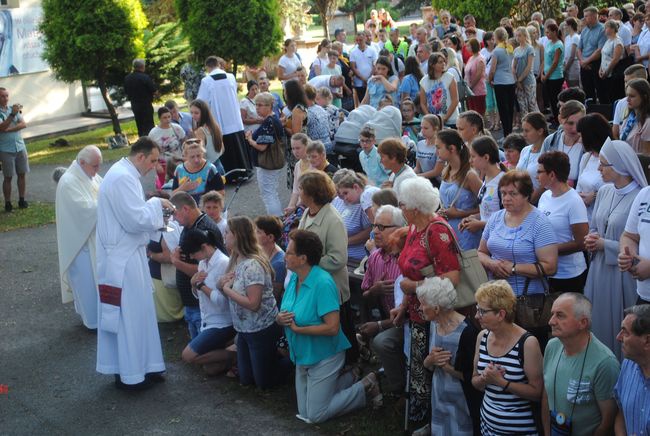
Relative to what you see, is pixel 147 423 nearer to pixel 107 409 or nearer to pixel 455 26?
pixel 107 409

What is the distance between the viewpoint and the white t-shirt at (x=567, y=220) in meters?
6.23

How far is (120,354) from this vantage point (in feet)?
24.2

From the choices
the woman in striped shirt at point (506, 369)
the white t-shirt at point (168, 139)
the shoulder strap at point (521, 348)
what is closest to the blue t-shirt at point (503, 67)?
the white t-shirt at point (168, 139)

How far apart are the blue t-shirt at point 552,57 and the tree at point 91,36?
9.65 m

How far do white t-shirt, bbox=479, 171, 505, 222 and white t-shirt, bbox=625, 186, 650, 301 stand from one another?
1.57 meters

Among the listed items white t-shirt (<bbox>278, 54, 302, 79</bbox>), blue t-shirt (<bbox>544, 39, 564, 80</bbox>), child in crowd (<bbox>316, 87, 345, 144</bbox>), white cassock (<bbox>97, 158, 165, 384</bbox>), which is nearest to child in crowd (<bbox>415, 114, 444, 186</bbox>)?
child in crowd (<bbox>316, 87, 345, 144</bbox>)

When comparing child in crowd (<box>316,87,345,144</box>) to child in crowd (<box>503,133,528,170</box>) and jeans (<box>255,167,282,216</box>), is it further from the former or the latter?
child in crowd (<box>503,133,528,170</box>)

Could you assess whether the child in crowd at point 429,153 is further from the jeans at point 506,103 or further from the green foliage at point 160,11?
the green foliage at point 160,11

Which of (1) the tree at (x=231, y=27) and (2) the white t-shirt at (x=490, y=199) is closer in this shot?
(2) the white t-shirt at (x=490, y=199)

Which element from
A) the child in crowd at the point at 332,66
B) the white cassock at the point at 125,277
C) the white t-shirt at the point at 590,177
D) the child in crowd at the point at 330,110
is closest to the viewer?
the white t-shirt at the point at 590,177

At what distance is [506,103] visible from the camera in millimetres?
14875

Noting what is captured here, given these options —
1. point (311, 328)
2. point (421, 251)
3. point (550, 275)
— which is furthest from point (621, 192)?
point (311, 328)

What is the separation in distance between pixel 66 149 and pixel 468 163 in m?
15.3

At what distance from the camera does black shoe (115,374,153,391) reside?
24.7 ft
